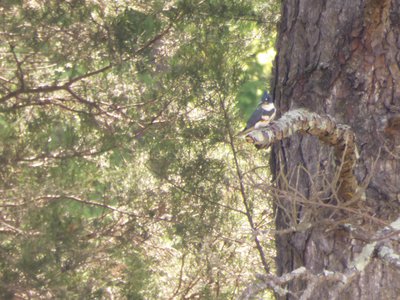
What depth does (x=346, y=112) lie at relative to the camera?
3.47 m

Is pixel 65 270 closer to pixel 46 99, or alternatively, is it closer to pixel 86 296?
pixel 86 296

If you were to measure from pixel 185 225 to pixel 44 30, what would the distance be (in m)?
1.50

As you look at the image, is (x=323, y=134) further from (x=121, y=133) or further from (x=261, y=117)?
(x=121, y=133)

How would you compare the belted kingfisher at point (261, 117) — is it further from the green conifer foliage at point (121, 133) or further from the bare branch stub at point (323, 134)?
the green conifer foliage at point (121, 133)

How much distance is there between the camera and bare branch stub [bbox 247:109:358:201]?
2.61 meters

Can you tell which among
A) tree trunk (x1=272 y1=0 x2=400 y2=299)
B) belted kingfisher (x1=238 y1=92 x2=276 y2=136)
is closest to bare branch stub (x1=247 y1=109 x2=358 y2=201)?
tree trunk (x1=272 y1=0 x2=400 y2=299)

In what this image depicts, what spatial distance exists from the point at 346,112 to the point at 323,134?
48 centimetres

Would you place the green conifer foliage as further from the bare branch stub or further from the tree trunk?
the bare branch stub

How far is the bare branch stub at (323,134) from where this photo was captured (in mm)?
2605

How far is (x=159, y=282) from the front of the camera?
6125mm

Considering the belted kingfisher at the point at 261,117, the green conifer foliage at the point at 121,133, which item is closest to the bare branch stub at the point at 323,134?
the belted kingfisher at the point at 261,117

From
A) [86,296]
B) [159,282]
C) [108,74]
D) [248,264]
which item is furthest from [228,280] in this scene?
[108,74]

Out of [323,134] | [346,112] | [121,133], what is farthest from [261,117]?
[121,133]

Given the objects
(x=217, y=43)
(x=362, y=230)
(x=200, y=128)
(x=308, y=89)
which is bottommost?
(x=362, y=230)
